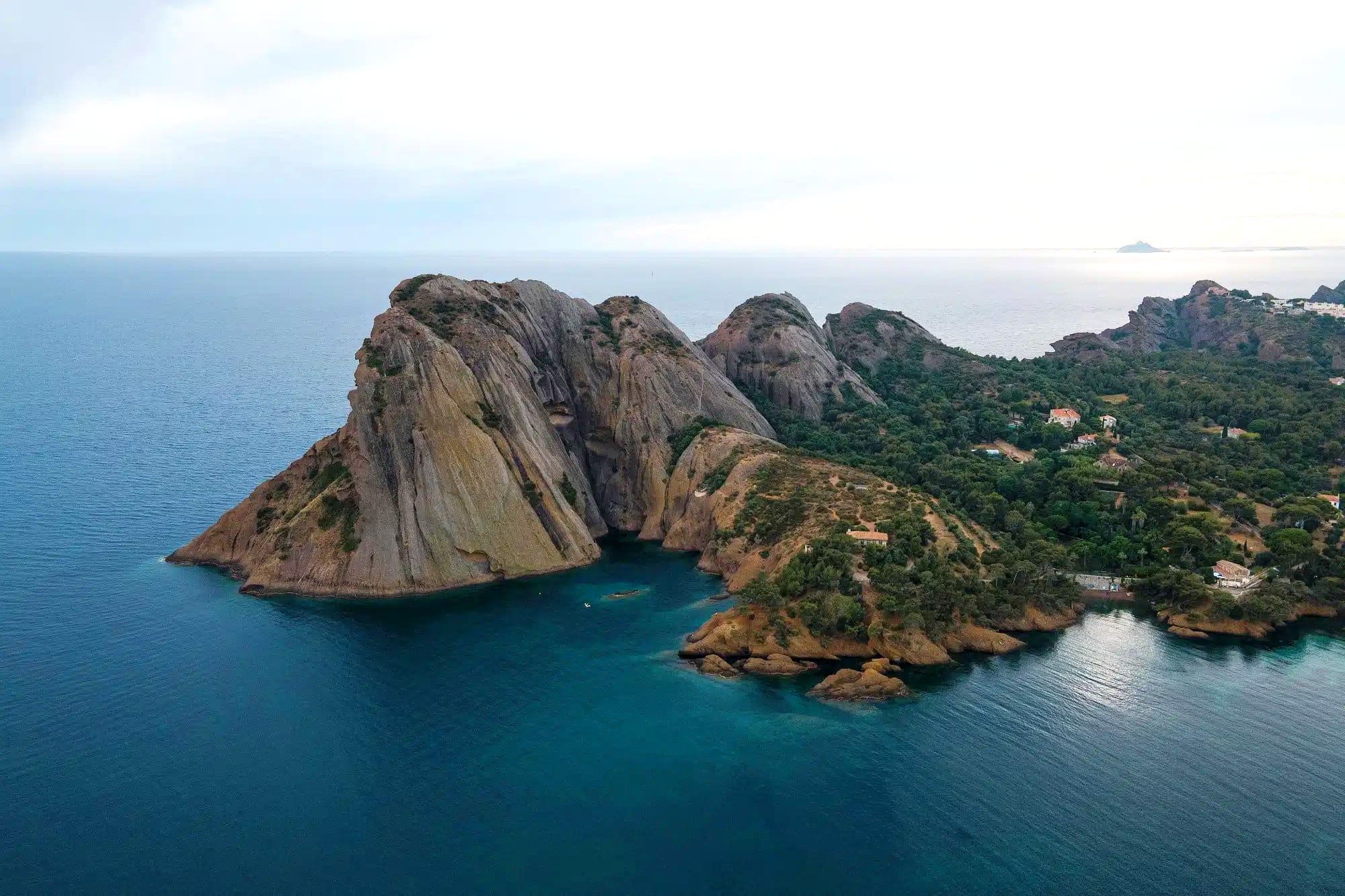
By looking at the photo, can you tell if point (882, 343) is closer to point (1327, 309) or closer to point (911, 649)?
point (911, 649)

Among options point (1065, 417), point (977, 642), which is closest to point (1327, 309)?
point (1065, 417)

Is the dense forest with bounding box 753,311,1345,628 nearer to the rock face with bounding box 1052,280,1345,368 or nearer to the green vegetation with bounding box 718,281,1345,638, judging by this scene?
the green vegetation with bounding box 718,281,1345,638

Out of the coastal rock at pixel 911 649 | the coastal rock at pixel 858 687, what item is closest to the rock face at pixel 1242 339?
the coastal rock at pixel 911 649

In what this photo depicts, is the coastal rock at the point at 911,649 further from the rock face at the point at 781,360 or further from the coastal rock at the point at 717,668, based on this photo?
the rock face at the point at 781,360

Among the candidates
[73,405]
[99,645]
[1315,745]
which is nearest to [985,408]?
[1315,745]

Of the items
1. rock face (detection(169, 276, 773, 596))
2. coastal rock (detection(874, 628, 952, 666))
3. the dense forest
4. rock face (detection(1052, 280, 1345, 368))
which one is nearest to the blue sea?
coastal rock (detection(874, 628, 952, 666))
